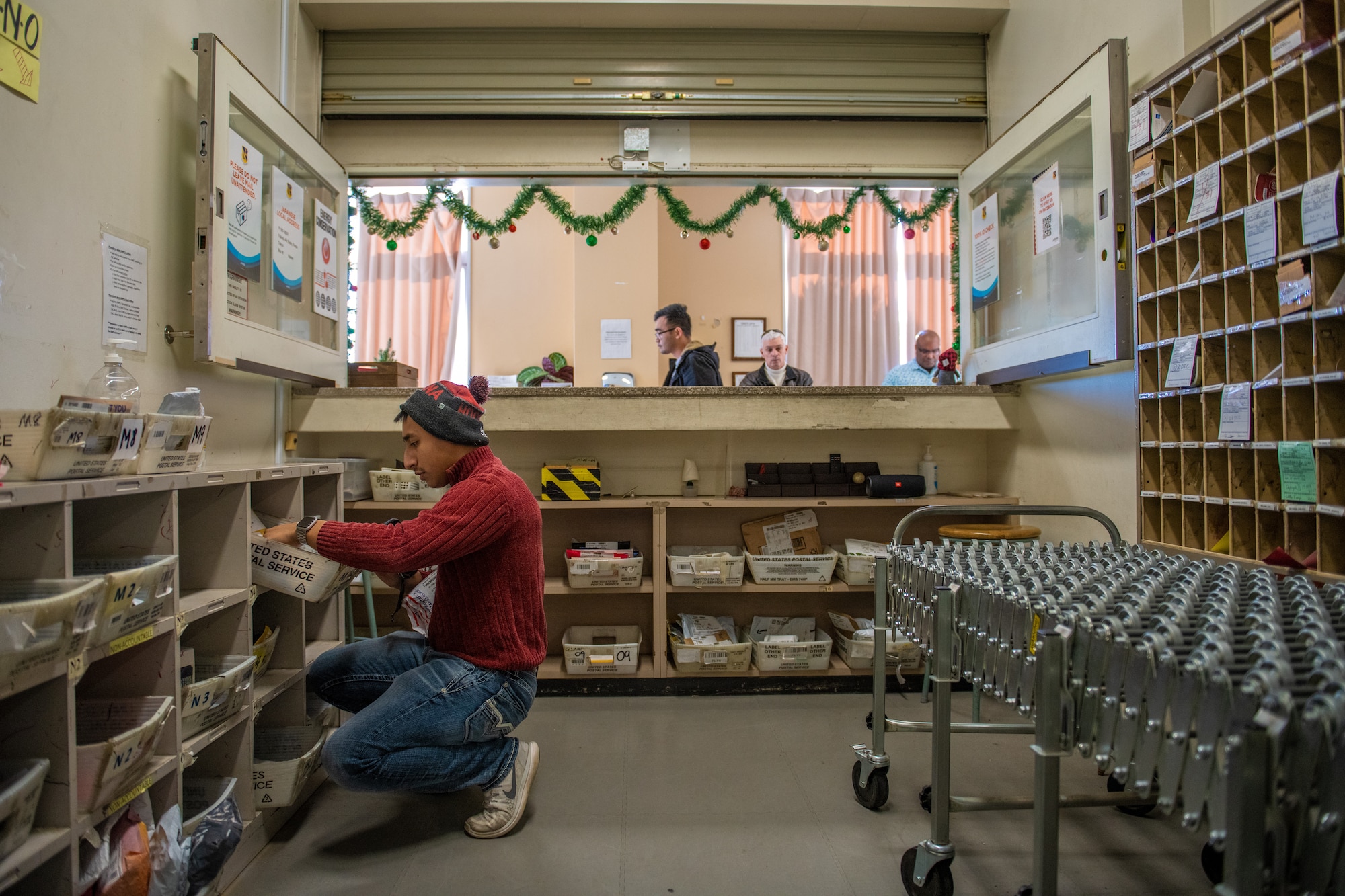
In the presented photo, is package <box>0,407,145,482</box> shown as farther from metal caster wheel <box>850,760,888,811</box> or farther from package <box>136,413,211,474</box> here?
metal caster wheel <box>850,760,888,811</box>

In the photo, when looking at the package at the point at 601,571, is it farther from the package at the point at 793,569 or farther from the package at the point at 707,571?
the package at the point at 793,569

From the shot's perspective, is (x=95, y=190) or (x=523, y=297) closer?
(x=95, y=190)

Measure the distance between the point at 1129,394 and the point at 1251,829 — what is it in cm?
199

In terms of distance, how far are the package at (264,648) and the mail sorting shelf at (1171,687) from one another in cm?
179

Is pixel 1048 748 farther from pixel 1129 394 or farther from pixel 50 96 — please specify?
pixel 50 96

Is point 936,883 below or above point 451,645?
below

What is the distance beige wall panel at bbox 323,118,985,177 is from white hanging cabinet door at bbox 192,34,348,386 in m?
0.32

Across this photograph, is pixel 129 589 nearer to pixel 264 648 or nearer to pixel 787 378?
pixel 264 648

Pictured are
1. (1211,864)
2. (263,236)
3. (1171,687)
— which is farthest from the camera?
(263,236)

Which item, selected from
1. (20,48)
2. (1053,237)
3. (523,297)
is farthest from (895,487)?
(523,297)

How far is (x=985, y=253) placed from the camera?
314cm

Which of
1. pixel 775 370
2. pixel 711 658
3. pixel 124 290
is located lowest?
pixel 711 658

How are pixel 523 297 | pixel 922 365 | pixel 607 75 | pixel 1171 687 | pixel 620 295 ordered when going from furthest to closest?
pixel 523 297, pixel 620 295, pixel 922 365, pixel 607 75, pixel 1171 687

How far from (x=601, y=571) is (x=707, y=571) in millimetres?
454
